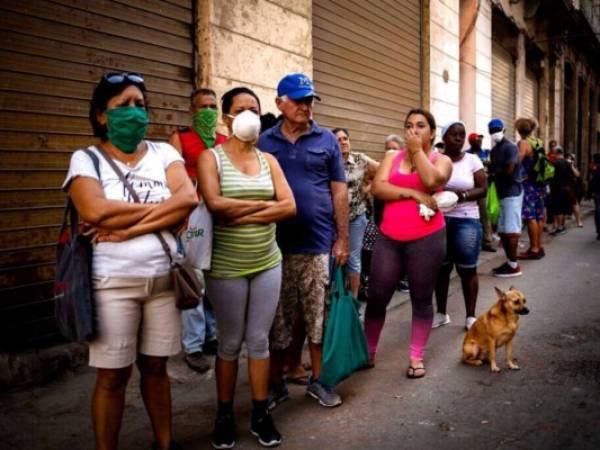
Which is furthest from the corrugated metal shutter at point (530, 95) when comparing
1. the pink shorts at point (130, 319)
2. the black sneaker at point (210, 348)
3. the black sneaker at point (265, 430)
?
the pink shorts at point (130, 319)

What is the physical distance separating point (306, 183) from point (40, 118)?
2.10m

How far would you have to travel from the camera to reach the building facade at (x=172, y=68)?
13.1 feet

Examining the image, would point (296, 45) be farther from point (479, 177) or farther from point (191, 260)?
point (191, 260)

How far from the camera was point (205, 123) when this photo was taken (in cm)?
410

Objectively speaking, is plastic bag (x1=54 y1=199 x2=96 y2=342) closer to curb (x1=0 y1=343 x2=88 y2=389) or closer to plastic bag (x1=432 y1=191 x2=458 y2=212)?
curb (x1=0 y1=343 x2=88 y2=389)

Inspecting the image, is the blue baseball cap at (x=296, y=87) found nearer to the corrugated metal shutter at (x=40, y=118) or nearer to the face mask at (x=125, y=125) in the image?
the face mask at (x=125, y=125)

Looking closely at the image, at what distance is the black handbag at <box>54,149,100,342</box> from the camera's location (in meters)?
2.38

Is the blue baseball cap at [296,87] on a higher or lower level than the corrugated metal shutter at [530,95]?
lower

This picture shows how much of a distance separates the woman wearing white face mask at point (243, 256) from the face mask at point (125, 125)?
45 centimetres

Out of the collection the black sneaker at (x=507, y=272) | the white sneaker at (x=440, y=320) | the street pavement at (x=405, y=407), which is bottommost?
the street pavement at (x=405, y=407)

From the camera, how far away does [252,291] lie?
3041 mm

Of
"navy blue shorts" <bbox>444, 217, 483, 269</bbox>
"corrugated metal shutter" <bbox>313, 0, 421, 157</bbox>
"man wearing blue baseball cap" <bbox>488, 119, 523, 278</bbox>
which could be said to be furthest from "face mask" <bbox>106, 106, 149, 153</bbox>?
"man wearing blue baseball cap" <bbox>488, 119, 523, 278</bbox>

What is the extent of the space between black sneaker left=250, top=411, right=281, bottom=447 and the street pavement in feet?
0.19

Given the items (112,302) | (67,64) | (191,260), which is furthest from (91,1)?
(112,302)
